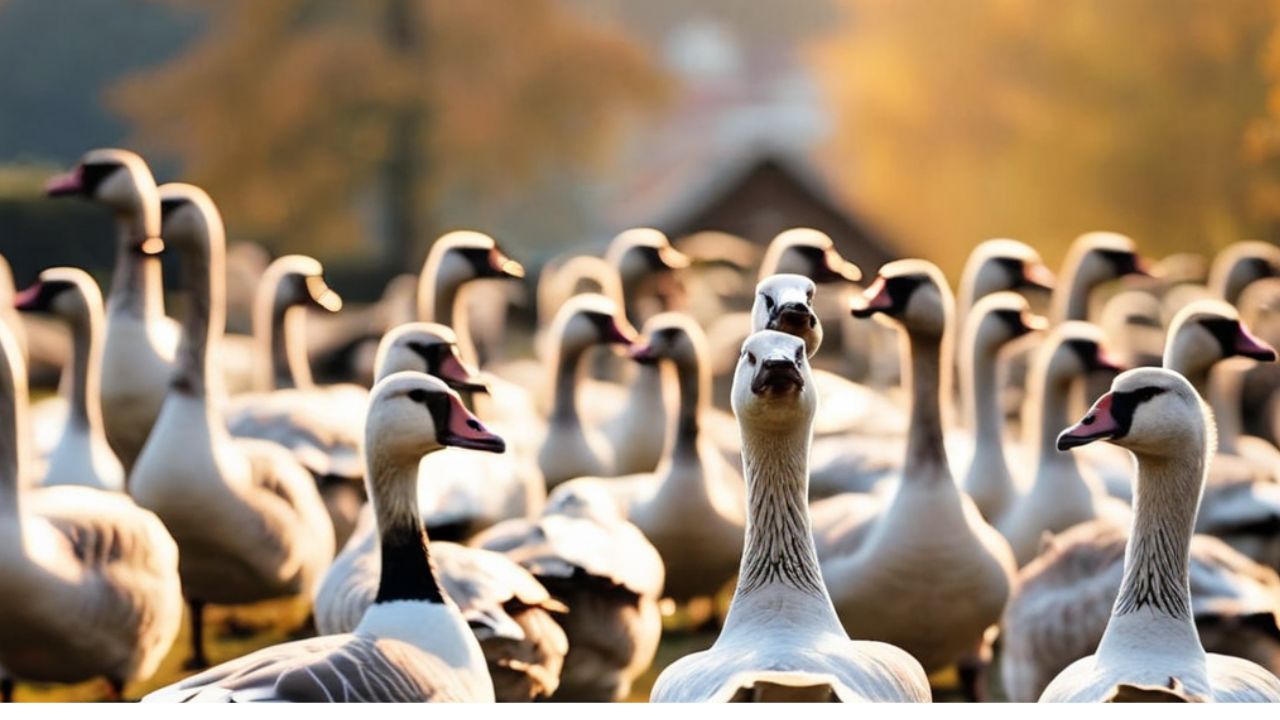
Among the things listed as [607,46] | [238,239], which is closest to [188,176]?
[238,239]

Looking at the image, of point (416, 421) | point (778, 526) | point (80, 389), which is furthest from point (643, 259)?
point (778, 526)

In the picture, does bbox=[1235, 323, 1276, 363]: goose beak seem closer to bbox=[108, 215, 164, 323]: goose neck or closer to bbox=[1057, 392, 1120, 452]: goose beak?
bbox=[1057, 392, 1120, 452]: goose beak

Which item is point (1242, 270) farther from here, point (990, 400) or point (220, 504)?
point (220, 504)

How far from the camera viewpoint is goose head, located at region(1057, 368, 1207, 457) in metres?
4.29

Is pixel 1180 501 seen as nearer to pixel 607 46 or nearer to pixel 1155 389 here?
pixel 1155 389

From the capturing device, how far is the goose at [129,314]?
305 inches

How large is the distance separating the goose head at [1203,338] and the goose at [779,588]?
2.35 m

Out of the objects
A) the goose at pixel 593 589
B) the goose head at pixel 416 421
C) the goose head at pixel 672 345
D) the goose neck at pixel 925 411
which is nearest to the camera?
the goose head at pixel 416 421

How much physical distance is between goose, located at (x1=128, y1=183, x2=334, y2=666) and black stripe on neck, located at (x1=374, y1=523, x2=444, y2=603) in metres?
1.81

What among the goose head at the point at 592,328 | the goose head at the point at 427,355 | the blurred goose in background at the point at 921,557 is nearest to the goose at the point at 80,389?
the goose head at the point at 427,355

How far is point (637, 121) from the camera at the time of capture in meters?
20.4

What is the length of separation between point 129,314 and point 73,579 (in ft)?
8.61

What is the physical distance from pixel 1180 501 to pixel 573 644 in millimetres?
1954

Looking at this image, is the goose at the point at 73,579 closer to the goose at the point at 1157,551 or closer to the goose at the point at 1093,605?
the goose at the point at 1093,605
